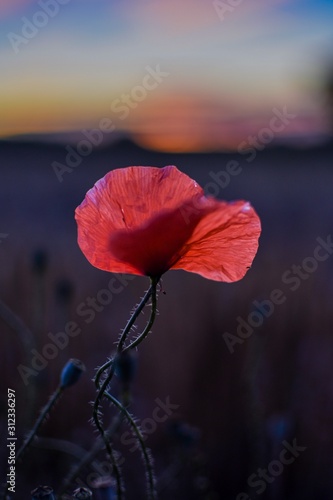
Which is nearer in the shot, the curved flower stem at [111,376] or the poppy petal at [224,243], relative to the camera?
the curved flower stem at [111,376]

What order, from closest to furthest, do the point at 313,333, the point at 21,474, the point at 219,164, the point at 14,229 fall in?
1. the point at 21,474
2. the point at 313,333
3. the point at 14,229
4. the point at 219,164

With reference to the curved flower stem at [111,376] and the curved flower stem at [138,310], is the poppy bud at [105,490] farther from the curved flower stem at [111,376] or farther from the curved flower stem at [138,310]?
the curved flower stem at [138,310]

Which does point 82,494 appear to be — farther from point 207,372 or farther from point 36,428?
point 207,372

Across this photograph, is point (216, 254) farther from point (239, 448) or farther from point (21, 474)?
point (239, 448)

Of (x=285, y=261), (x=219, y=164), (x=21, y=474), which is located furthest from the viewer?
(x=219, y=164)

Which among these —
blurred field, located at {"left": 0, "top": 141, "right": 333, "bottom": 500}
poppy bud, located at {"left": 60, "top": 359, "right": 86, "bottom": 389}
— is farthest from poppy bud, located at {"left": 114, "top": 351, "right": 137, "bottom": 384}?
blurred field, located at {"left": 0, "top": 141, "right": 333, "bottom": 500}

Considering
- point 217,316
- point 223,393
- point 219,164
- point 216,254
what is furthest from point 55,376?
point 219,164

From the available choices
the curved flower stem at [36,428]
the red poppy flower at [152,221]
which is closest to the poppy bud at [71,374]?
the curved flower stem at [36,428]

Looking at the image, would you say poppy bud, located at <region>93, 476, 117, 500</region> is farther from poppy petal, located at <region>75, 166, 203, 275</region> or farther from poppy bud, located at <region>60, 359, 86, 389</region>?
poppy petal, located at <region>75, 166, 203, 275</region>
